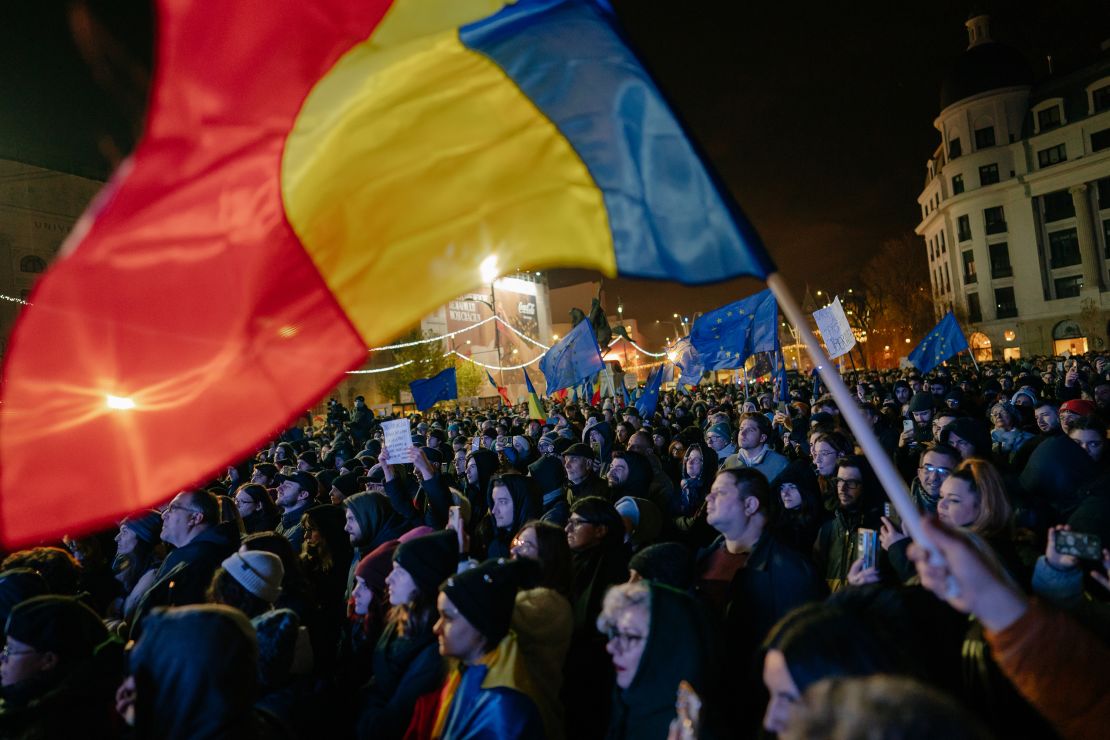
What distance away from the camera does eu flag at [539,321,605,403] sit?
44.4 ft

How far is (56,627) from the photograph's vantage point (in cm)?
276

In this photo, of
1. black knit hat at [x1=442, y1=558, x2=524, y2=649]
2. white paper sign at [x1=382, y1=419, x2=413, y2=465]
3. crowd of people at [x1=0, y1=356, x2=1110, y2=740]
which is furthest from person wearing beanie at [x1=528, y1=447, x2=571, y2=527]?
black knit hat at [x1=442, y1=558, x2=524, y2=649]

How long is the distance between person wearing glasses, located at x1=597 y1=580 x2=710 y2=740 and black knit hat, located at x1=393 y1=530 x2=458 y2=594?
1110 millimetres

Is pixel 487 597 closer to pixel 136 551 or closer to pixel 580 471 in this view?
pixel 580 471

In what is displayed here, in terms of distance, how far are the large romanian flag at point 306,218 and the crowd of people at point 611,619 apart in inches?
28.5

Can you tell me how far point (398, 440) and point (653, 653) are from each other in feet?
16.9

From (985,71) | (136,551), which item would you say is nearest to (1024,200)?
(985,71)

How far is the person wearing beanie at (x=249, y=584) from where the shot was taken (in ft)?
11.7

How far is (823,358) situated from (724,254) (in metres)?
0.73

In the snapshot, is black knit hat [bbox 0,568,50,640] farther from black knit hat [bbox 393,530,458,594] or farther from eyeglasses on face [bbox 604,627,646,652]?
eyeglasses on face [bbox 604,627,646,652]

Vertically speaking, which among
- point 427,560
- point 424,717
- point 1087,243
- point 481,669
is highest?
point 1087,243

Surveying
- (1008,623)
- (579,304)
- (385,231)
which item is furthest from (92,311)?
(579,304)

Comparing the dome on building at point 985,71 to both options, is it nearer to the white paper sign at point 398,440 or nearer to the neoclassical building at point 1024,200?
the neoclassical building at point 1024,200

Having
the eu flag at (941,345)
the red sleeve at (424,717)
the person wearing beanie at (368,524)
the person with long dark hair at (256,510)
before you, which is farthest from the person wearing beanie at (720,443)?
the eu flag at (941,345)
